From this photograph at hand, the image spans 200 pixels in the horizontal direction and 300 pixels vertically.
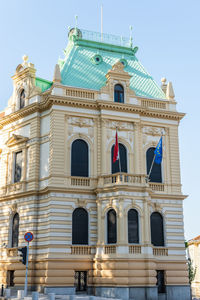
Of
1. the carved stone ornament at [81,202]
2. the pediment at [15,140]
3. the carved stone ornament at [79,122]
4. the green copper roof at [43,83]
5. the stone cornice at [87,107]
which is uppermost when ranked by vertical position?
the green copper roof at [43,83]

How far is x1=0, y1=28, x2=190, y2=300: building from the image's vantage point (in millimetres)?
31719

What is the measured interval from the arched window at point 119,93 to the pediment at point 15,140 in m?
9.19

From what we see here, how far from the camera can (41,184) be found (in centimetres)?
3484

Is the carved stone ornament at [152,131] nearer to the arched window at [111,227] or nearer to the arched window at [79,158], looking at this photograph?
the arched window at [79,158]

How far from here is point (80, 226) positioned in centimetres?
3359

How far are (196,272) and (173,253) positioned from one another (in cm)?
3210

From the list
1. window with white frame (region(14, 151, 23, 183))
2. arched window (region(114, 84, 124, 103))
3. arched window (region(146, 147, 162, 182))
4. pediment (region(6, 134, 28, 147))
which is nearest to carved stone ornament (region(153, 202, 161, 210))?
arched window (region(146, 147, 162, 182))

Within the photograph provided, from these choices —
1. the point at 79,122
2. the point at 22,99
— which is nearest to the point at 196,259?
the point at 79,122

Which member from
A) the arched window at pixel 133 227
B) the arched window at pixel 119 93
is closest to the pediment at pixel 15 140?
the arched window at pixel 119 93

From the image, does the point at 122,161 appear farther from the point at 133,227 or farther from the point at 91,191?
the point at 133,227

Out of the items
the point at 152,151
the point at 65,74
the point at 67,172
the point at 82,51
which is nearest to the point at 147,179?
the point at 152,151

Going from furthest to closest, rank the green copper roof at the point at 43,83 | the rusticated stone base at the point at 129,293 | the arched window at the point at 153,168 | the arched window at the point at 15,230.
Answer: the green copper roof at the point at 43,83 → the arched window at the point at 153,168 → the arched window at the point at 15,230 → the rusticated stone base at the point at 129,293

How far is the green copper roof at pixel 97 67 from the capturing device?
126 ft

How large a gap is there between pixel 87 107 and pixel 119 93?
3.74 metres
